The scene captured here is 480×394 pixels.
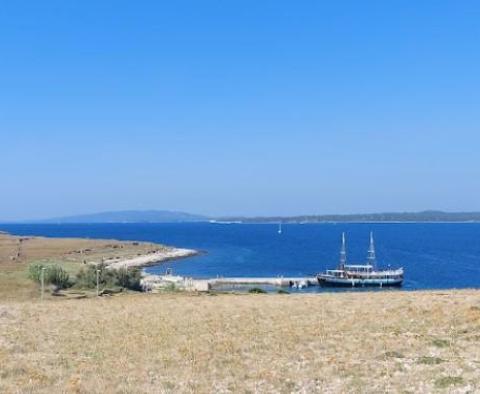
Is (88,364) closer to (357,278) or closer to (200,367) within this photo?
(200,367)

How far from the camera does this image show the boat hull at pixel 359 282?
121000 mm

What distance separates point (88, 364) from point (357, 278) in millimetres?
112813

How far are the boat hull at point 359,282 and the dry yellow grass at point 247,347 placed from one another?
88998 mm

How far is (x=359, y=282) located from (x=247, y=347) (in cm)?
10908

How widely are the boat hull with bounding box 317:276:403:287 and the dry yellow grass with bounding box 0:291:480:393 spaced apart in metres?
89.0

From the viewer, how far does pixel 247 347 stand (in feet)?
67.9

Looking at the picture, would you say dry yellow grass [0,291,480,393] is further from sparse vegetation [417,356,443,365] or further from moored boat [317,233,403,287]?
moored boat [317,233,403,287]

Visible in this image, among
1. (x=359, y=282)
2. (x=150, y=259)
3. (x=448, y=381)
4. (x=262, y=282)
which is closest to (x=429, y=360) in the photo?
(x=448, y=381)

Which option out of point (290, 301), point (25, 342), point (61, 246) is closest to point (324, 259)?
point (61, 246)

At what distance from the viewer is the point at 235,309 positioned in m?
31.2

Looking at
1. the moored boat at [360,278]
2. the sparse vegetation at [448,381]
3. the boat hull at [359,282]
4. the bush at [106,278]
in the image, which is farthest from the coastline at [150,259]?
the sparse vegetation at [448,381]

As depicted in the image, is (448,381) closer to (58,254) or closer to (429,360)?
(429,360)

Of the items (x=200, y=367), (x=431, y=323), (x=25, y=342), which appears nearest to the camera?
(x=200, y=367)

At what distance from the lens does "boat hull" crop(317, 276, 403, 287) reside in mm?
121000
